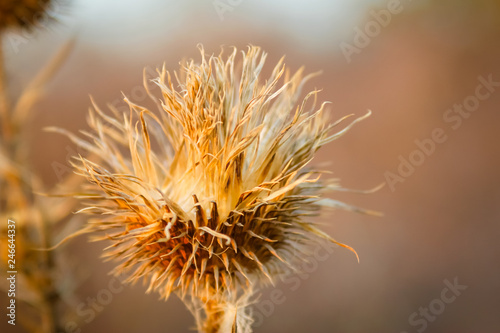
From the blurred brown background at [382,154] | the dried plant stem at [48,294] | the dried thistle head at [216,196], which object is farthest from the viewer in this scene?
the blurred brown background at [382,154]

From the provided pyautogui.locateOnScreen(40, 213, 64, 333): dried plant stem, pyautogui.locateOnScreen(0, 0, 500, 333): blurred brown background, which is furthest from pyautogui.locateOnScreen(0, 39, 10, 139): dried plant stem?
pyautogui.locateOnScreen(0, 0, 500, 333): blurred brown background

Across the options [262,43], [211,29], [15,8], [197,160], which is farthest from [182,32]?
[197,160]

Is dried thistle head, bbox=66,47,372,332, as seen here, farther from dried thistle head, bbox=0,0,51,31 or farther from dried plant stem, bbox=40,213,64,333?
dried thistle head, bbox=0,0,51,31

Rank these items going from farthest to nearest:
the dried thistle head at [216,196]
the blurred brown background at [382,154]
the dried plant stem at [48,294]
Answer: the blurred brown background at [382,154], the dried plant stem at [48,294], the dried thistle head at [216,196]

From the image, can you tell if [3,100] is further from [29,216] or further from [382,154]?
[382,154]

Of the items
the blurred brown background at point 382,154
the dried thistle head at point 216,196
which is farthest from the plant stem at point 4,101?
the blurred brown background at point 382,154

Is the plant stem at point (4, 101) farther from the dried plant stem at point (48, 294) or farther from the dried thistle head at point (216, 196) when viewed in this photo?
the dried thistle head at point (216, 196)
